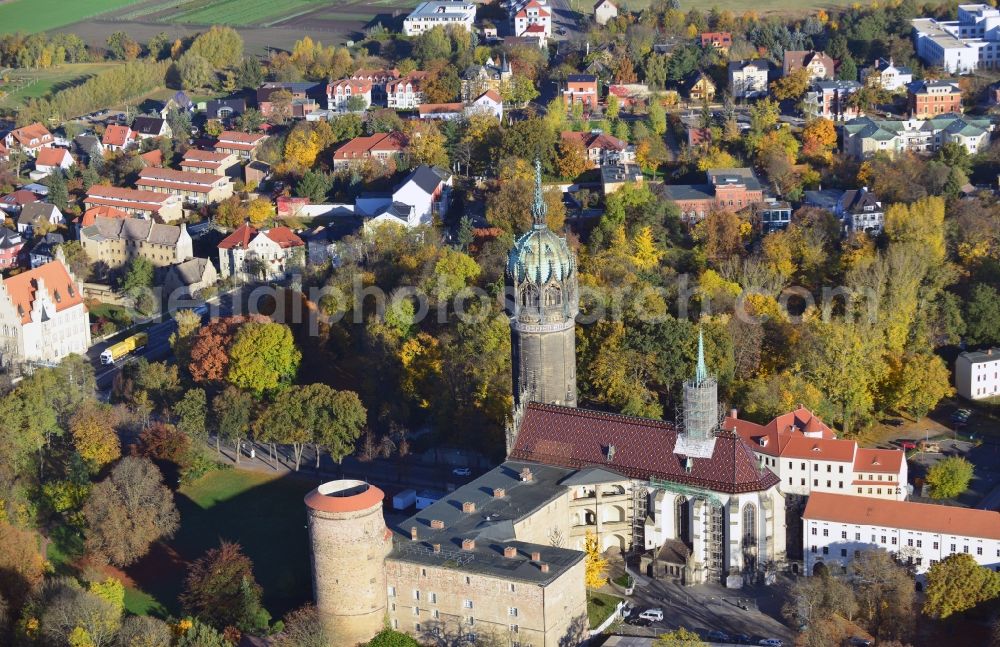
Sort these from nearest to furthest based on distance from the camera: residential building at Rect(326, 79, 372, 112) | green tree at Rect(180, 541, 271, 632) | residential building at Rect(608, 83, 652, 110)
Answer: green tree at Rect(180, 541, 271, 632), residential building at Rect(608, 83, 652, 110), residential building at Rect(326, 79, 372, 112)

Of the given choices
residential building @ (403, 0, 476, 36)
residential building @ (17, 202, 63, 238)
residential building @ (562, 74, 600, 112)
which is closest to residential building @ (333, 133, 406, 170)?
residential building @ (562, 74, 600, 112)

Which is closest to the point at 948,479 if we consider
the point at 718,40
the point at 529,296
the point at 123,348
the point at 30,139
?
the point at 529,296

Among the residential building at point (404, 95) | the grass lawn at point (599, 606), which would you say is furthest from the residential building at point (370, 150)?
the grass lawn at point (599, 606)

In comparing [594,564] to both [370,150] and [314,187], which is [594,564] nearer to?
[314,187]

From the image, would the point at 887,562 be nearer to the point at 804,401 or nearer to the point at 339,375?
the point at 804,401

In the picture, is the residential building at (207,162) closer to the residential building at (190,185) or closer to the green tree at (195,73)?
the residential building at (190,185)

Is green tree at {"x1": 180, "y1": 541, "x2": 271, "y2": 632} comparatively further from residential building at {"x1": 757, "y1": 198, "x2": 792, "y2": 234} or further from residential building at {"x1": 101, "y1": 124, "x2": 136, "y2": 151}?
residential building at {"x1": 101, "y1": 124, "x2": 136, "y2": 151}
